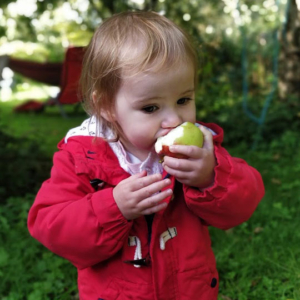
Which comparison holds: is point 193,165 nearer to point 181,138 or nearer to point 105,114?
point 181,138

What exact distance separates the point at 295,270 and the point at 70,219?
140 cm

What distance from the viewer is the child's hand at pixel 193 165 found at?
133 centimetres

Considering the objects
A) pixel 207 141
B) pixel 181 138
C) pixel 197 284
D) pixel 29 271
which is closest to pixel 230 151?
pixel 29 271

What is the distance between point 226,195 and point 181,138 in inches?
9.5

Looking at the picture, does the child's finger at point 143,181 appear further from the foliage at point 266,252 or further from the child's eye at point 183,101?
the foliage at point 266,252

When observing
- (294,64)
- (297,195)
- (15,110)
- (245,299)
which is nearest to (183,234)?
(245,299)

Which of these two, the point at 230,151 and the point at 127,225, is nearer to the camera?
the point at 127,225

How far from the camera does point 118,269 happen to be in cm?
156

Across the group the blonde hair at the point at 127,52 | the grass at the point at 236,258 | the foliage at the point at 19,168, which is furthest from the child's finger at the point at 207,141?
the foliage at the point at 19,168

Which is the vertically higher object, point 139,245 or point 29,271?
point 139,245

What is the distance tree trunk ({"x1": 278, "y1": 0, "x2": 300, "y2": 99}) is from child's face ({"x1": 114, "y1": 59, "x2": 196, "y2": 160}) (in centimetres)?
457

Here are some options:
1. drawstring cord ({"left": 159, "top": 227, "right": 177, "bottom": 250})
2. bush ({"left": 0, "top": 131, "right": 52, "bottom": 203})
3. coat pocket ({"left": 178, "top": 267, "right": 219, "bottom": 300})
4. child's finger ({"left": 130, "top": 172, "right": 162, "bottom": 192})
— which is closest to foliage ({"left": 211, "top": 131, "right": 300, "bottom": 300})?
coat pocket ({"left": 178, "top": 267, "right": 219, "bottom": 300})

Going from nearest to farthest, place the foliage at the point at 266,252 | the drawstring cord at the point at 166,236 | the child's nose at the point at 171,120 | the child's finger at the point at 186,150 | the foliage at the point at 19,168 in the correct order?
the child's finger at the point at 186,150 → the child's nose at the point at 171,120 → the drawstring cord at the point at 166,236 → the foliage at the point at 266,252 → the foliage at the point at 19,168

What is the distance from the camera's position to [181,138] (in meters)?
1.33
